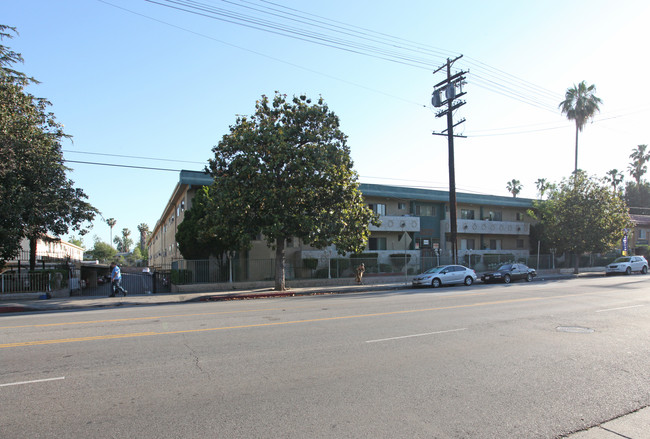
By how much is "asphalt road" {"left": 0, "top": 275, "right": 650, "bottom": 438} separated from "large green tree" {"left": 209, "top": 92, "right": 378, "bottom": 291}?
9737mm

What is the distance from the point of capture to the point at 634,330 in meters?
9.48

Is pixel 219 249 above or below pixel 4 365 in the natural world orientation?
above

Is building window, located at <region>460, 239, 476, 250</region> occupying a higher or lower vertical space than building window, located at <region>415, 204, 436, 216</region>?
lower

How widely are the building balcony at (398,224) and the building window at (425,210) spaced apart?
238cm

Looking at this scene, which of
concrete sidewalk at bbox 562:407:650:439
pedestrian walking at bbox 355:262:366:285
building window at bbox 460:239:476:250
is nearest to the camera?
concrete sidewalk at bbox 562:407:650:439

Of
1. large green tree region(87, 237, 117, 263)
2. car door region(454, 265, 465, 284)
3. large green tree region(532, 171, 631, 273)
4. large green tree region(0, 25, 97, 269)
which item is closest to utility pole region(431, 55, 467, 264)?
car door region(454, 265, 465, 284)

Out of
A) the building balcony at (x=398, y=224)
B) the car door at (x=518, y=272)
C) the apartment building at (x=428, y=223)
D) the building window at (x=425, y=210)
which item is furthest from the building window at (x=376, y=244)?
the car door at (x=518, y=272)

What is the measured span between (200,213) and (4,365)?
59.0 feet

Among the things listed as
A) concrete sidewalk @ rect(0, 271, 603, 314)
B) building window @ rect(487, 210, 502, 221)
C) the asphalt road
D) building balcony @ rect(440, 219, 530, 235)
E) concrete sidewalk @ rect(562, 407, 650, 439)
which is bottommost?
concrete sidewalk @ rect(0, 271, 603, 314)

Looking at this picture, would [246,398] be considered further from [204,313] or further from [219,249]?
[219,249]

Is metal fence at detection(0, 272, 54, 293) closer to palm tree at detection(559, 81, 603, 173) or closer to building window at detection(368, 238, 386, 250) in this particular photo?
building window at detection(368, 238, 386, 250)

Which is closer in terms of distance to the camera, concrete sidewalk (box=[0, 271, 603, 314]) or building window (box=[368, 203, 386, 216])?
concrete sidewalk (box=[0, 271, 603, 314])

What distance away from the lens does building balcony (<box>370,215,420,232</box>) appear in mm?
34062

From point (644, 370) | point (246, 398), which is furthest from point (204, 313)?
point (644, 370)
